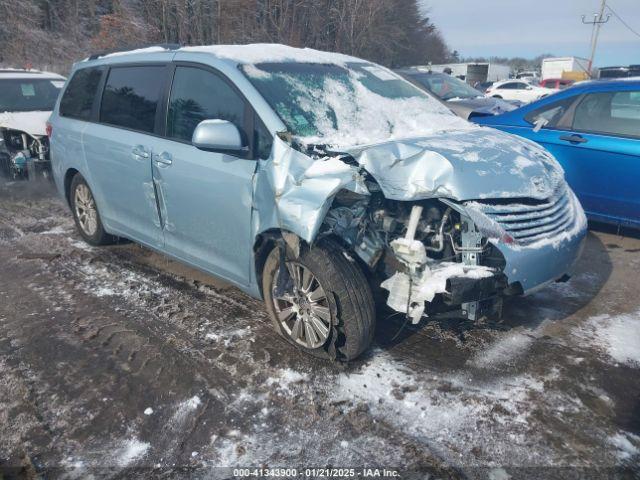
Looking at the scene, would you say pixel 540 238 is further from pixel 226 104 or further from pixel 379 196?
pixel 226 104

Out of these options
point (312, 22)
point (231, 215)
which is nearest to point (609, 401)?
point (231, 215)

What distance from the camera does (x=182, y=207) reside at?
150 inches

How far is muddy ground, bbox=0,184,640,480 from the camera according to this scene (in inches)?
97.0

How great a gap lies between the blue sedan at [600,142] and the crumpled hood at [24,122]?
7.27 metres

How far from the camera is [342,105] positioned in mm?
3654

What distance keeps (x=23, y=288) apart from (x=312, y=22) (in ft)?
98.0

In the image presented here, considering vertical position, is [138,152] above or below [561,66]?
above

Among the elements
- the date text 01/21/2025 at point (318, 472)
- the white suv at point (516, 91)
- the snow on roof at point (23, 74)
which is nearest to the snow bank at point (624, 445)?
the date text 01/21/2025 at point (318, 472)

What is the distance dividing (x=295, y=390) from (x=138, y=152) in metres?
2.35

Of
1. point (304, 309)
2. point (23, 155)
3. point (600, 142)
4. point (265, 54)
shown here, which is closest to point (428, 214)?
point (304, 309)

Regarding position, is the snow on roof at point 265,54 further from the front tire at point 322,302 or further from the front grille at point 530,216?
the front grille at point 530,216

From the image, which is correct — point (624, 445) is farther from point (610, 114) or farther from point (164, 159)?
point (610, 114)

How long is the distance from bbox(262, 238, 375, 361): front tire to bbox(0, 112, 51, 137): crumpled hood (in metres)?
6.55

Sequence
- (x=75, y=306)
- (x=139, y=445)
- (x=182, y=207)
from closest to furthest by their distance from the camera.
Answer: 1. (x=139, y=445)
2. (x=182, y=207)
3. (x=75, y=306)
